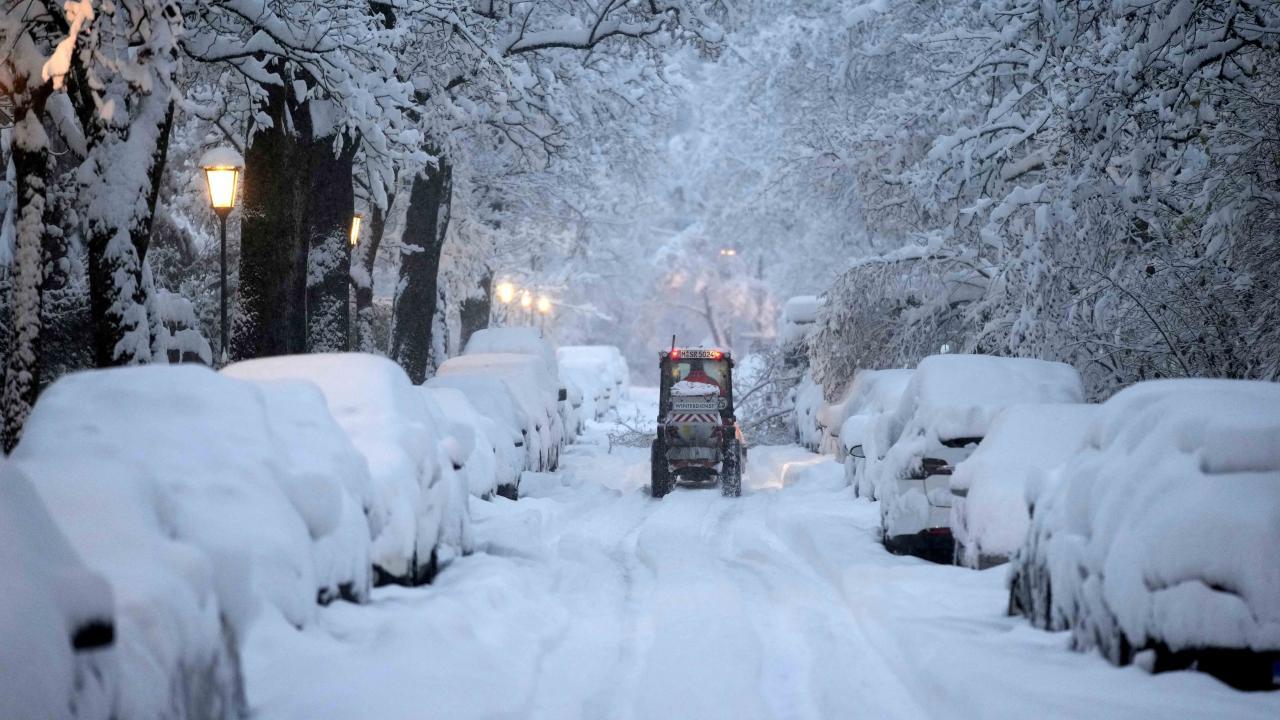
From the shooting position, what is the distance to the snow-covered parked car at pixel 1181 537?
5.77 m

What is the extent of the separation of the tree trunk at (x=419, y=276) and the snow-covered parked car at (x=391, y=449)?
38.3ft

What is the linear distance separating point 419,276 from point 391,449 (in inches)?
528

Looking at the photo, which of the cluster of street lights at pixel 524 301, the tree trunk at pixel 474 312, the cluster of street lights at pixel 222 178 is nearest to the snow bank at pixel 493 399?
the cluster of street lights at pixel 222 178

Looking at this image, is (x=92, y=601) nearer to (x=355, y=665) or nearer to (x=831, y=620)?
(x=355, y=665)

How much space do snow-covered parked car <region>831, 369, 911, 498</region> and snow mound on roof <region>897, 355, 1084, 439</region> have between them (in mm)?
1289

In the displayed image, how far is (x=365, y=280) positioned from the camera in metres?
22.9

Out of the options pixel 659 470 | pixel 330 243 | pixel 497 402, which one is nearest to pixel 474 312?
pixel 659 470

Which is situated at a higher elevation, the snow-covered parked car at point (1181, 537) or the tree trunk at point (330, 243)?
the tree trunk at point (330, 243)

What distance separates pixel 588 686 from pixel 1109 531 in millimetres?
2889

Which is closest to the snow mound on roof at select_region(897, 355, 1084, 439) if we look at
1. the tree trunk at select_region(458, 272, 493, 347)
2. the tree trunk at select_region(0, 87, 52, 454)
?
the tree trunk at select_region(0, 87, 52, 454)

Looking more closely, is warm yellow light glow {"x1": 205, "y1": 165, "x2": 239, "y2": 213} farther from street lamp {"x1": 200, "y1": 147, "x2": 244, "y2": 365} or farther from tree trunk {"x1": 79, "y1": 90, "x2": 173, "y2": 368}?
tree trunk {"x1": 79, "y1": 90, "x2": 173, "y2": 368}

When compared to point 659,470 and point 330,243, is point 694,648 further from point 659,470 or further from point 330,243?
point 659,470

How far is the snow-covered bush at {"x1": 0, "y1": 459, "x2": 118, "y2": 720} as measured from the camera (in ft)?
12.6

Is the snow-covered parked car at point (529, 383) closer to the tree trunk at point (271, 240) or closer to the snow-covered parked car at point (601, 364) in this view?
the tree trunk at point (271, 240)
